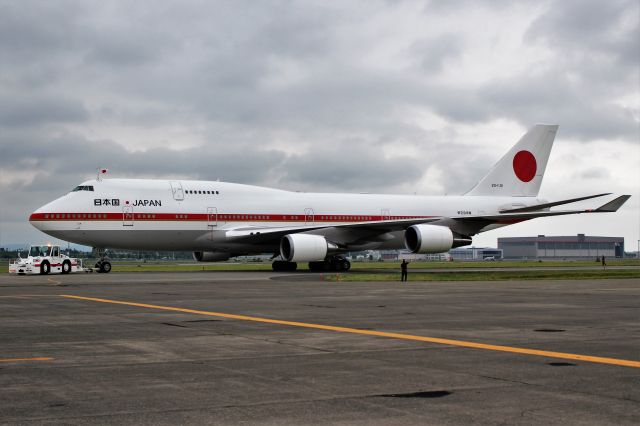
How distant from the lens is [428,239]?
40281 mm

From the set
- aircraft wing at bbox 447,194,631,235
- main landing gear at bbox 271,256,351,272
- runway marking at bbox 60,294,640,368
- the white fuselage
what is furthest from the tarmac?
main landing gear at bbox 271,256,351,272

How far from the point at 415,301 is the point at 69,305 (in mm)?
9078

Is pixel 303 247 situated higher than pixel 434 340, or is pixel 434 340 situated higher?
pixel 303 247

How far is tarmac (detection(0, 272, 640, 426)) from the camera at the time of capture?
21.2ft

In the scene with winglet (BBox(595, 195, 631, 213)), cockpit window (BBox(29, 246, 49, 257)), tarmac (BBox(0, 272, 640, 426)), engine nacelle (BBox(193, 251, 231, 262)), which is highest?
winglet (BBox(595, 195, 631, 213))

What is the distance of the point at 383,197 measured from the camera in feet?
156

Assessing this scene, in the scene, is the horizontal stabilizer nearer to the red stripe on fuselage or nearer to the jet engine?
the red stripe on fuselage

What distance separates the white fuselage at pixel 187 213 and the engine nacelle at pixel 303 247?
194 cm

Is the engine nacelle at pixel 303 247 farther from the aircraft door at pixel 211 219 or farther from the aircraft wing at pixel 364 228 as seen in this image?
the aircraft door at pixel 211 219

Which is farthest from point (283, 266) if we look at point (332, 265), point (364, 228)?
point (364, 228)

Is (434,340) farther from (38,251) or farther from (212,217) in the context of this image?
(38,251)

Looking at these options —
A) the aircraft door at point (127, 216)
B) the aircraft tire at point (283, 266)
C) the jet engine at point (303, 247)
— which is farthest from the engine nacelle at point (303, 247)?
the aircraft door at point (127, 216)

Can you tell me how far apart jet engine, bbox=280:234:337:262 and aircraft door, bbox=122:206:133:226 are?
8.25 m

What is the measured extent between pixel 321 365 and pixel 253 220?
3374cm
